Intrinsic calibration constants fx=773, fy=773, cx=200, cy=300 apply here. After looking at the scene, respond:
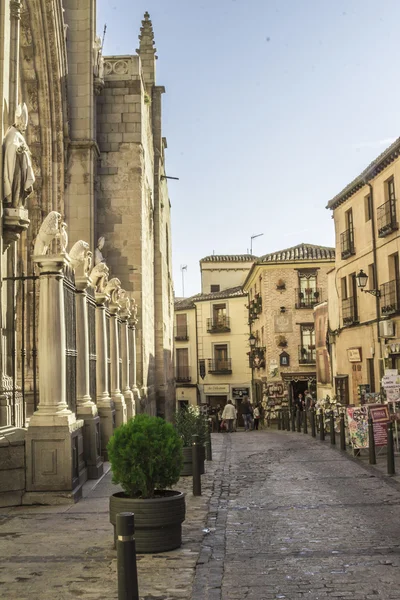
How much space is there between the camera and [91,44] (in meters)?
19.0

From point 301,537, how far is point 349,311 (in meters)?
22.3

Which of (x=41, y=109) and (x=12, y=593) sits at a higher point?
(x=41, y=109)

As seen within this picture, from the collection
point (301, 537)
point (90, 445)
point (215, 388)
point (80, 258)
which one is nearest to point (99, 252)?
point (80, 258)

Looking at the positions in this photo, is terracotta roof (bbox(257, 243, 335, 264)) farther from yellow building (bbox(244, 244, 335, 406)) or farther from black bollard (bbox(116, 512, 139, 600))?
black bollard (bbox(116, 512, 139, 600))

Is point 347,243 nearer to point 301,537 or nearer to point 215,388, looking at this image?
point 301,537

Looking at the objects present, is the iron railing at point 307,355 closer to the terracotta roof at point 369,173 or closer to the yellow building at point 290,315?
the yellow building at point 290,315

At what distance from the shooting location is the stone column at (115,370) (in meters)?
15.1

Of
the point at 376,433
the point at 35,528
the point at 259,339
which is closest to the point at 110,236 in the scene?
the point at 376,433

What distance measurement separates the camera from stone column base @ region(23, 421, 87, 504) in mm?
9078

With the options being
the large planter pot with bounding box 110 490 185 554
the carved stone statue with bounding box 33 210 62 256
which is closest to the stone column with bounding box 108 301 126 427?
the carved stone statue with bounding box 33 210 62 256

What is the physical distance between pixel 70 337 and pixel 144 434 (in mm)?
4239

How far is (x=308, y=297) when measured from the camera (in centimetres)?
4394

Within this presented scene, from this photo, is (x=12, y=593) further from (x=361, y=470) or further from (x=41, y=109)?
(x=41, y=109)

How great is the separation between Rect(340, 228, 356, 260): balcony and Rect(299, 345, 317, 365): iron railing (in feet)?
45.5
